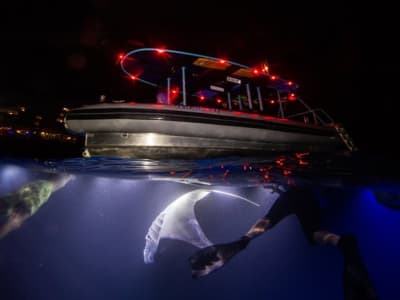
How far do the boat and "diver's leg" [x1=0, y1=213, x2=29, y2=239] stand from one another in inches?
117

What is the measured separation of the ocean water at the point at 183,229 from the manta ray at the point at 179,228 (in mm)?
53

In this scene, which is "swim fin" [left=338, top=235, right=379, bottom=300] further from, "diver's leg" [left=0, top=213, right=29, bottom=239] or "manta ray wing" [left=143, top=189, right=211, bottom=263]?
"diver's leg" [left=0, top=213, right=29, bottom=239]

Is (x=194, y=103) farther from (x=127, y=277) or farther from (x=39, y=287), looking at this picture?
(x=39, y=287)

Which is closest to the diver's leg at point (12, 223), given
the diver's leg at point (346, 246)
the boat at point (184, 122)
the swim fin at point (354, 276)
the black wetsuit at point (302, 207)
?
the boat at point (184, 122)

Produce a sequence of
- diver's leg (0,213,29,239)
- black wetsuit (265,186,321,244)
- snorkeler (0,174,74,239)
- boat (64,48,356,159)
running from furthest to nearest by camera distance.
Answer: diver's leg (0,213,29,239)
snorkeler (0,174,74,239)
black wetsuit (265,186,321,244)
boat (64,48,356,159)

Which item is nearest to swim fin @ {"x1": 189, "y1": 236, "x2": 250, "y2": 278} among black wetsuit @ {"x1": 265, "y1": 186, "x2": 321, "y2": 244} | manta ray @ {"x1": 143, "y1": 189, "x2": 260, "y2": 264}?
manta ray @ {"x1": 143, "y1": 189, "x2": 260, "y2": 264}

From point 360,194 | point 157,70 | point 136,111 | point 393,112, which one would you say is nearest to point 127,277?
point 136,111

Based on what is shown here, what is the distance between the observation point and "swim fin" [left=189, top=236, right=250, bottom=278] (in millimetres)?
5613

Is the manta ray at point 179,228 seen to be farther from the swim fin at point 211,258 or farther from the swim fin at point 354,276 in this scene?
the swim fin at point 354,276

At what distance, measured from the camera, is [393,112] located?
13.4 m

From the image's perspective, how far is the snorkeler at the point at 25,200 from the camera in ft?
21.5

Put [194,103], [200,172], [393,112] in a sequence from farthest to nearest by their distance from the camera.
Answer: [393,112] → [194,103] → [200,172]

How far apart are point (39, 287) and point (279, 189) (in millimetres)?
6656

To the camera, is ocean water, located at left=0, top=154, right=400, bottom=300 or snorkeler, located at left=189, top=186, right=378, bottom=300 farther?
ocean water, located at left=0, top=154, right=400, bottom=300
